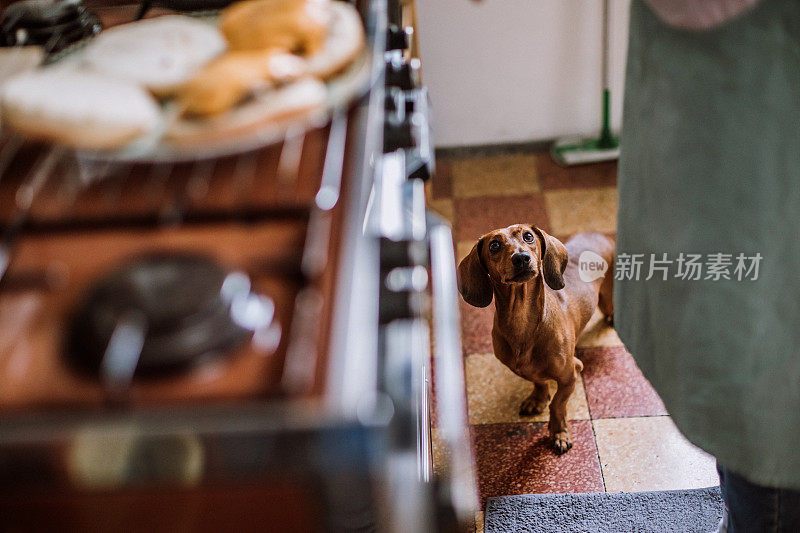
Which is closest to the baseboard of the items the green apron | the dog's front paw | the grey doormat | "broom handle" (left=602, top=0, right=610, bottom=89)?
"broom handle" (left=602, top=0, right=610, bottom=89)

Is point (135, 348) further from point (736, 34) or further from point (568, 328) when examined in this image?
point (568, 328)

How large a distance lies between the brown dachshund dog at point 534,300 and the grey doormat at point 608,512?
7.2 inches

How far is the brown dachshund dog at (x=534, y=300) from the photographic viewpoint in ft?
5.30

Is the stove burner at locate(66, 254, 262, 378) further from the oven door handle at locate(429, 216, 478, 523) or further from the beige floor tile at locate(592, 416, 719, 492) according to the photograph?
the beige floor tile at locate(592, 416, 719, 492)

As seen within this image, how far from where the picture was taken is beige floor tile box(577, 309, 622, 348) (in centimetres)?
222

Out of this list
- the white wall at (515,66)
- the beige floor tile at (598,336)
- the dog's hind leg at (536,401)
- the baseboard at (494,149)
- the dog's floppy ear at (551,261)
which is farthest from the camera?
the baseboard at (494,149)

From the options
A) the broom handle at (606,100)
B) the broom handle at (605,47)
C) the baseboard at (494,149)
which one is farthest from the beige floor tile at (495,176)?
the broom handle at (605,47)

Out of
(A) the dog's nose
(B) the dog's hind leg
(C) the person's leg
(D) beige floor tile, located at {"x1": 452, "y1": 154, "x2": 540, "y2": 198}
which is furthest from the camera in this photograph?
(D) beige floor tile, located at {"x1": 452, "y1": 154, "x2": 540, "y2": 198}

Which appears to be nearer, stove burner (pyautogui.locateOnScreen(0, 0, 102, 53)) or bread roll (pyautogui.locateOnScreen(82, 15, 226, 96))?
bread roll (pyautogui.locateOnScreen(82, 15, 226, 96))

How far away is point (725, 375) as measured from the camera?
1041 mm

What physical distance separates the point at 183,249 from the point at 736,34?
713mm

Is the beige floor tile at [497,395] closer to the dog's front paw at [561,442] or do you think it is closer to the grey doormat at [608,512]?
the dog's front paw at [561,442]

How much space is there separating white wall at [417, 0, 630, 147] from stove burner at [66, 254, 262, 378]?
8.12 ft

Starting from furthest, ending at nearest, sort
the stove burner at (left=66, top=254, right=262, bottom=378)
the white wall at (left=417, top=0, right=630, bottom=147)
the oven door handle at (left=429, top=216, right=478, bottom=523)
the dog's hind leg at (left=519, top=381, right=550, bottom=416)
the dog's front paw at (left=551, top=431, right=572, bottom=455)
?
the white wall at (left=417, top=0, right=630, bottom=147) → the dog's hind leg at (left=519, top=381, right=550, bottom=416) → the dog's front paw at (left=551, top=431, right=572, bottom=455) → the oven door handle at (left=429, top=216, right=478, bottom=523) → the stove burner at (left=66, top=254, right=262, bottom=378)
